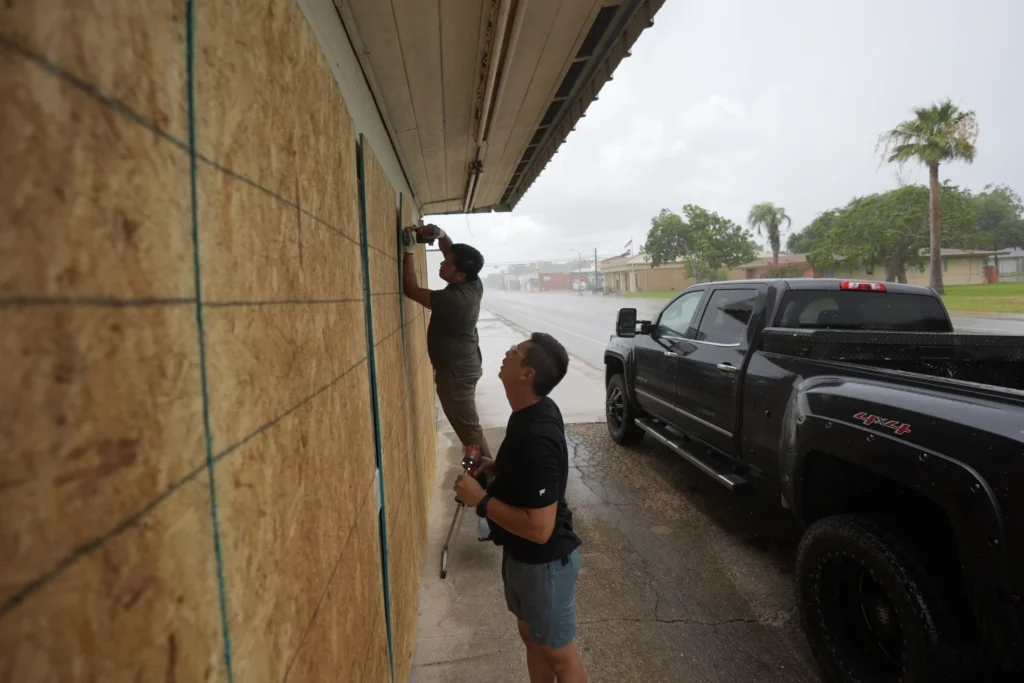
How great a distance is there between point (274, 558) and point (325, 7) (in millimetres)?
1779

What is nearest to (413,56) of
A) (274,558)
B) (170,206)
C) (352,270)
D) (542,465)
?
(352,270)

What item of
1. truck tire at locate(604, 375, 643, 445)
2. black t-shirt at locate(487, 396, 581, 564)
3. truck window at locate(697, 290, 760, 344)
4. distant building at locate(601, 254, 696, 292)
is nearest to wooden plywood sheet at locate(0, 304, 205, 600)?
black t-shirt at locate(487, 396, 581, 564)

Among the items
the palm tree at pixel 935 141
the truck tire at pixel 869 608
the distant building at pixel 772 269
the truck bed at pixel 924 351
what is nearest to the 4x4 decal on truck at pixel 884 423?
the truck tire at pixel 869 608

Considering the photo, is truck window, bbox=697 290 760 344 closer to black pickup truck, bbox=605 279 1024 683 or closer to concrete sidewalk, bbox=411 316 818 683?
black pickup truck, bbox=605 279 1024 683

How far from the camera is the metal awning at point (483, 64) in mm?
2273

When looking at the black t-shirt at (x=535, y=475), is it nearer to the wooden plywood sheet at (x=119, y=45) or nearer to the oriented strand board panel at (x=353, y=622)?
the oriented strand board panel at (x=353, y=622)

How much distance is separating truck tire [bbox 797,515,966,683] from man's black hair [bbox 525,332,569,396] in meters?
1.70

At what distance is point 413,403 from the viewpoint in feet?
12.6

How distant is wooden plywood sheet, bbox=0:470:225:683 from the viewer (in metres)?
0.49

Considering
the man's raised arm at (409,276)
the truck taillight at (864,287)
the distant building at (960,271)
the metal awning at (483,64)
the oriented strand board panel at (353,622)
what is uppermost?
the distant building at (960,271)

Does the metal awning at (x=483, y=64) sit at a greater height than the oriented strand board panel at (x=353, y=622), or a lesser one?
greater

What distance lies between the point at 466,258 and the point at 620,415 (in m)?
3.96

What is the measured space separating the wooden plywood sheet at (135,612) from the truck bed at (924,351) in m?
3.33

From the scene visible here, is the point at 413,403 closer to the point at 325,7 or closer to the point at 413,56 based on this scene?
the point at 413,56
